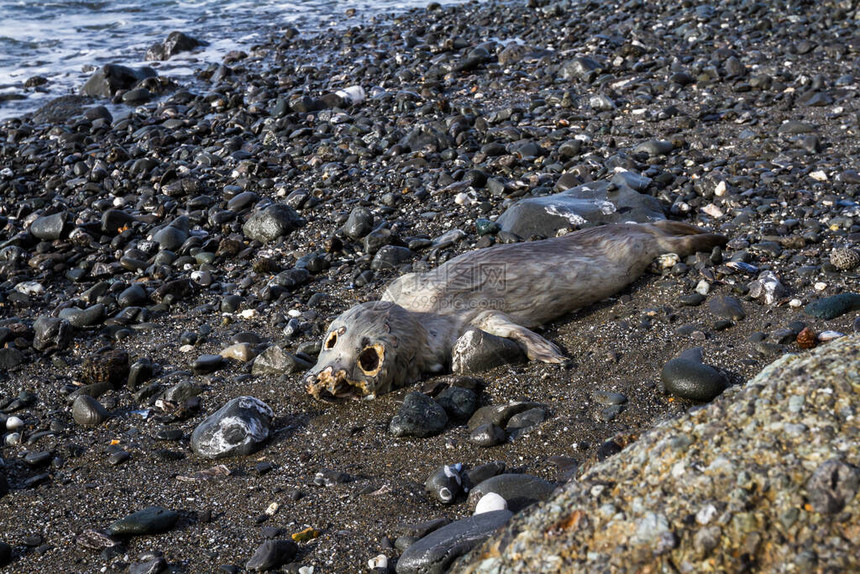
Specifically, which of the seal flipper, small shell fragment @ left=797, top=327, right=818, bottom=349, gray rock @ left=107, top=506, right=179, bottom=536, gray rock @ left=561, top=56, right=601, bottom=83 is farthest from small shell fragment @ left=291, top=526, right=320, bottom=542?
gray rock @ left=561, top=56, right=601, bottom=83

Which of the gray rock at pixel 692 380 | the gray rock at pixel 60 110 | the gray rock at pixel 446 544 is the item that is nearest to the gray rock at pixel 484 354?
the gray rock at pixel 692 380

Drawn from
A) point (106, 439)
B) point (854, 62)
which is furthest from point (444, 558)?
point (854, 62)

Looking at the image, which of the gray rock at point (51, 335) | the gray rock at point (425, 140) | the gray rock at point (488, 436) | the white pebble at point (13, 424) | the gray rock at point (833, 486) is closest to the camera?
the gray rock at point (833, 486)

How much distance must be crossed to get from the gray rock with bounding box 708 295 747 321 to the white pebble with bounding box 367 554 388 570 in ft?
8.66

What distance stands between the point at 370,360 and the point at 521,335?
2.92 ft

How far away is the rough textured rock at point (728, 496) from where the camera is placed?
1.85 m

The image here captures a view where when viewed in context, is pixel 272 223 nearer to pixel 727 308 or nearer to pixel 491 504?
pixel 727 308

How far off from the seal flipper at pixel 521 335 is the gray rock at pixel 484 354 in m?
0.08

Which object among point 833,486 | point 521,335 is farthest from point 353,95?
point 833,486

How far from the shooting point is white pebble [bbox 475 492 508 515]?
3066 mm

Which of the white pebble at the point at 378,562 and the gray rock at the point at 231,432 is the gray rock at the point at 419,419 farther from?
the white pebble at the point at 378,562

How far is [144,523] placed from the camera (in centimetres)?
329

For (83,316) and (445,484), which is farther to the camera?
(83,316)

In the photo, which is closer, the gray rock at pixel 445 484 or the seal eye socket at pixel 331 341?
the gray rock at pixel 445 484
